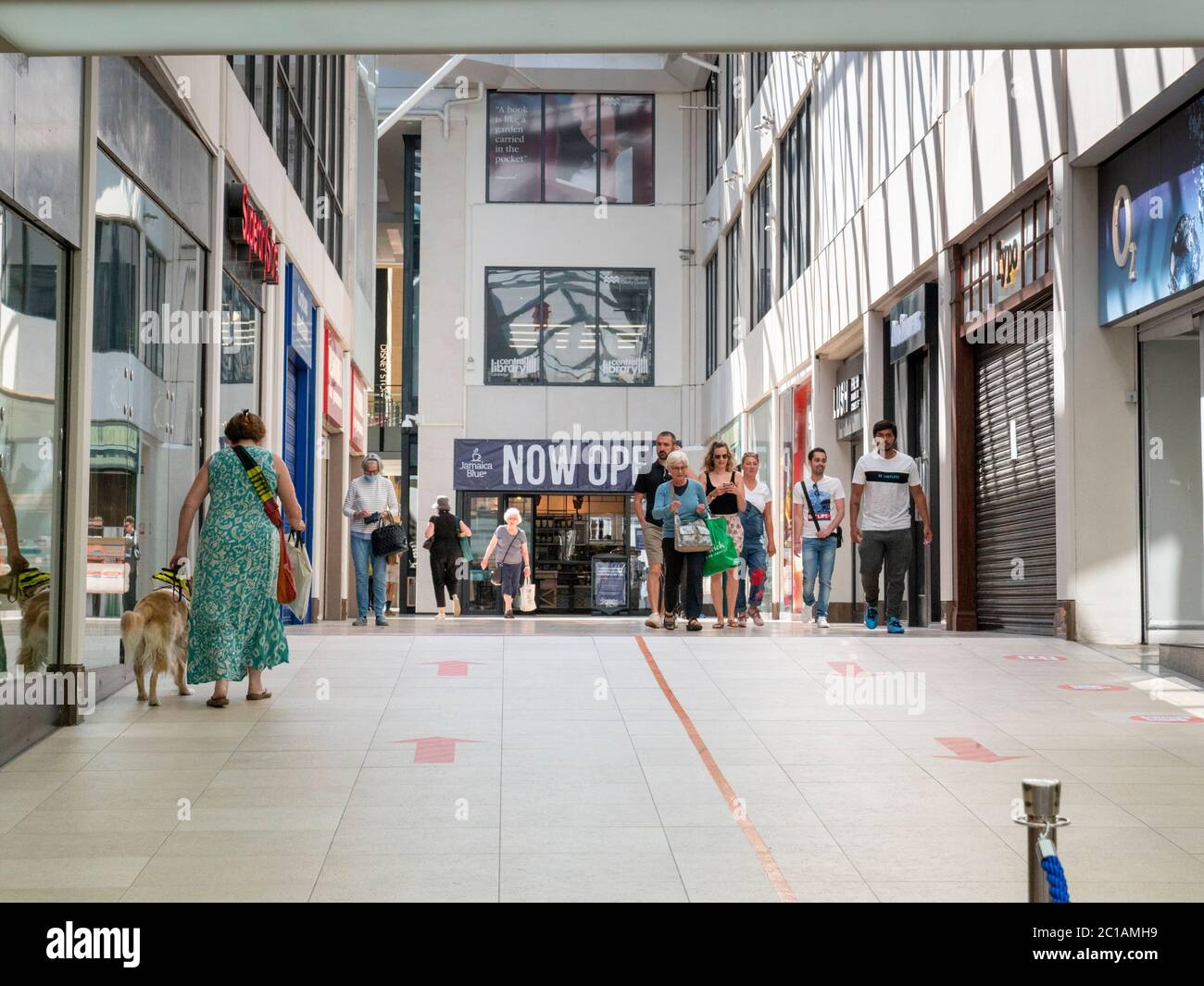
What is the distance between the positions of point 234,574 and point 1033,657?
5.66 m

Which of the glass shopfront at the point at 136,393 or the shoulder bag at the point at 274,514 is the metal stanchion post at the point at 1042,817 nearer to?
the shoulder bag at the point at 274,514

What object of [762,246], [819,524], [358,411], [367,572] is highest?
[762,246]

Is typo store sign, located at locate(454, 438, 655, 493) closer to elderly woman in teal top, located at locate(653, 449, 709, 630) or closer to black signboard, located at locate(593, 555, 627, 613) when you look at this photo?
black signboard, located at locate(593, 555, 627, 613)

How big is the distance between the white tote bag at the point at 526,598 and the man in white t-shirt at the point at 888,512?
13.7 meters

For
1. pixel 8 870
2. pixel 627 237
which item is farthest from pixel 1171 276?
pixel 627 237

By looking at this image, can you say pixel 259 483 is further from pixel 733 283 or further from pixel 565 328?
pixel 565 328

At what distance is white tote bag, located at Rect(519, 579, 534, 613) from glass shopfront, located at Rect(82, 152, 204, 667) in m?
14.8

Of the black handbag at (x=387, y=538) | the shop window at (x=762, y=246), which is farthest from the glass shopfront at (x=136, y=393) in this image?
the shop window at (x=762, y=246)

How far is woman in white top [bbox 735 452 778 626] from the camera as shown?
13.9 meters

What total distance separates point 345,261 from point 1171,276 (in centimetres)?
1612

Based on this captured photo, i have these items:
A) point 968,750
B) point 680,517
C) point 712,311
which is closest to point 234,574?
point 968,750

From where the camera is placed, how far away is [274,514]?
8906 mm

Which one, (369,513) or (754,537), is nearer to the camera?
(754,537)

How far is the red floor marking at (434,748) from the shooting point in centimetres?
735
